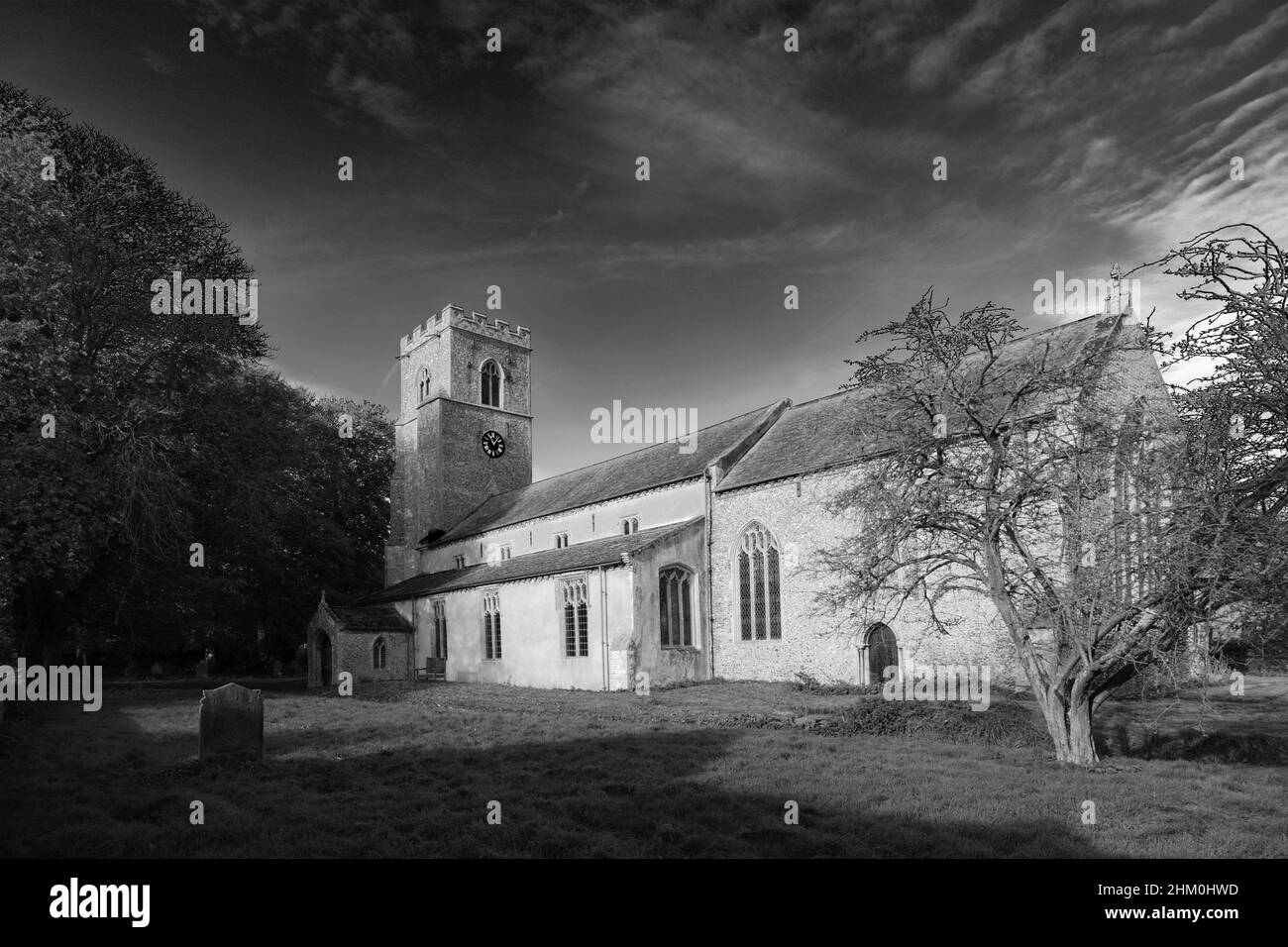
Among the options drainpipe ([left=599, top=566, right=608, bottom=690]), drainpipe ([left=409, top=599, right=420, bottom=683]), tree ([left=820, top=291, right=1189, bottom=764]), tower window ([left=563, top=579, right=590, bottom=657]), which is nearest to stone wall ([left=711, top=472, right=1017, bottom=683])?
drainpipe ([left=599, top=566, right=608, bottom=690])

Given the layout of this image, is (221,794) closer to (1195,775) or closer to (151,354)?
(1195,775)

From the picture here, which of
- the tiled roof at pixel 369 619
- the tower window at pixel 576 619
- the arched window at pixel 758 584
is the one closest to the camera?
the arched window at pixel 758 584

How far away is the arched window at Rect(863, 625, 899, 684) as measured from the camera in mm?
21094

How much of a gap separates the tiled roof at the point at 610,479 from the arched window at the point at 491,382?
5.43m

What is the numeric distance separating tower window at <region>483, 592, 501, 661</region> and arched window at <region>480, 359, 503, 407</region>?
1498cm

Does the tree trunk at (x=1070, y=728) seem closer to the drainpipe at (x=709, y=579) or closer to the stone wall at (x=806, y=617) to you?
the stone wall at (x=806, y=617)

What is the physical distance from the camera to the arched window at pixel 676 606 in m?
24.7

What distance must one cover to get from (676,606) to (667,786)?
51.9 ft

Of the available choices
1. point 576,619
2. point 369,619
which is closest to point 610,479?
point 576,619

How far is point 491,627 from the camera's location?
99.9 feet

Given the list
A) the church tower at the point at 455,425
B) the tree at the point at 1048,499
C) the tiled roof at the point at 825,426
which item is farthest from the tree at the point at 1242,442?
the church tower at the point at 455,425
